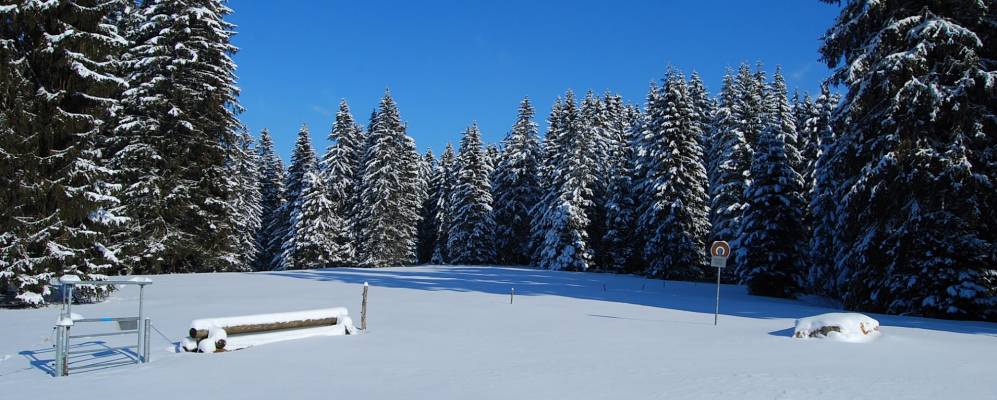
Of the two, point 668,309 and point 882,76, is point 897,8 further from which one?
point 668,309

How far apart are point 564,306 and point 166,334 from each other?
37.9 feet

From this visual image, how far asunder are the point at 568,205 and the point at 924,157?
29.1 metres

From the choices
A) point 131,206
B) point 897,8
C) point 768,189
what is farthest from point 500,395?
point 768,189

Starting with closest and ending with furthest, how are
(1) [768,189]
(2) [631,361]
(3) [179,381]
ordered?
(3) [179,381], (2) [631,361], (1) [768,189]

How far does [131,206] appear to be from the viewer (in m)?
25.5

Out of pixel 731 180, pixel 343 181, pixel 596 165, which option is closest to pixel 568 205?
pixel 596 165

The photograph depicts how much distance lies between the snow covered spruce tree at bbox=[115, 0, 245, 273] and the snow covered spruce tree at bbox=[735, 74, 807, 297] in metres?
25.2

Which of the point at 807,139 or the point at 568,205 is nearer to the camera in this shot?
the point at 807,139

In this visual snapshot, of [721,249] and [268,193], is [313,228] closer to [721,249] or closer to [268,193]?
[268,193]

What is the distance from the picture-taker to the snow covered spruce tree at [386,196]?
49.3m

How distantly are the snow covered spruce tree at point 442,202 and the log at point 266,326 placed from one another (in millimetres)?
45471

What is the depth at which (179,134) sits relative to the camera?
27.3 meters

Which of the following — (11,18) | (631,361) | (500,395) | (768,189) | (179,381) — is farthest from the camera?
(768,189)

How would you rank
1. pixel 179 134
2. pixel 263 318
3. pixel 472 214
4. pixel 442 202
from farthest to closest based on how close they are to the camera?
pixel 442 202 < pixel 472 214 < pixel 179 134 < pixel 263 318
